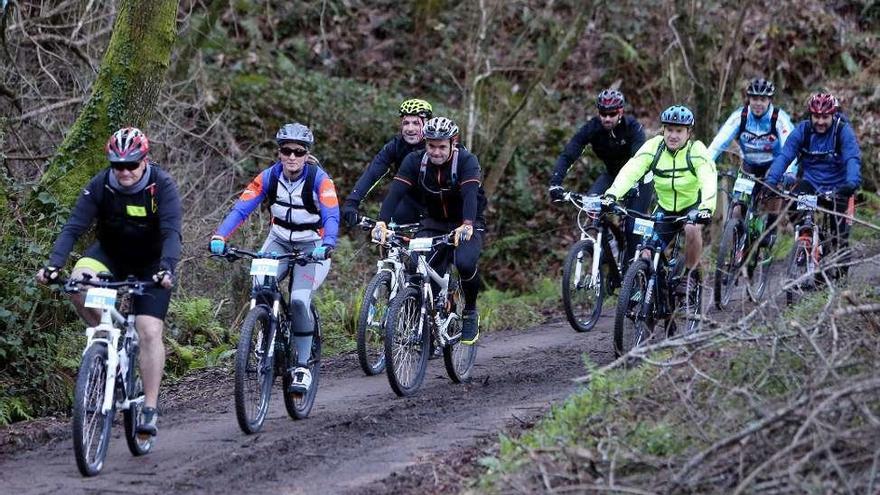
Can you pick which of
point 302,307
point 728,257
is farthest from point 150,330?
point 728,257

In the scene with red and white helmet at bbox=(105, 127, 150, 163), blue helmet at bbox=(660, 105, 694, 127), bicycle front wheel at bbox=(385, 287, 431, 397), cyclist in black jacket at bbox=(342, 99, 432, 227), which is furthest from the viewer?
cyclist in black jacket at bbox=(342, 99, 432, 227)

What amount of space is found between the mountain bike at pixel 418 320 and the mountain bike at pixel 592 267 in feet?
8.42

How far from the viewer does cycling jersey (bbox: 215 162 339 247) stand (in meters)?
9.09

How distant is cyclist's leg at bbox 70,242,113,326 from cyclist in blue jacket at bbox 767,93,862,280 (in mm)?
7505

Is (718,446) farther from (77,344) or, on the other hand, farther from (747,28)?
Result: (747,28)

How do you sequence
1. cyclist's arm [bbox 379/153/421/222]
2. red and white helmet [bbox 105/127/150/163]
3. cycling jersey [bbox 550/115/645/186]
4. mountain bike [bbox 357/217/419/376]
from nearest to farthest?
red and white helmet [bbox 105/127/150/163], mountain bike [bbox 357/217/419/376], cyclist's arm [bbox 379/153/421/222], cycling jersey [bbox 550/115/645/186]

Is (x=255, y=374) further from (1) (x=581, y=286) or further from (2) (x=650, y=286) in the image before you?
(1) (x=581, y=286)

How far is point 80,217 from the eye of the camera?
7973 millimetres

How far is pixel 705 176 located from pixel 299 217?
162 inches

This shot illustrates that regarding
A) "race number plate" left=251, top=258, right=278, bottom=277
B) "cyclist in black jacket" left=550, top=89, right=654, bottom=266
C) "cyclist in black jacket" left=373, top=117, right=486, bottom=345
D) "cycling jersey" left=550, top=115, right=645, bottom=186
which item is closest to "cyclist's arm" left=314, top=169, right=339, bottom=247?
"race number plate" left=251, top=258, right=278, bottom=277

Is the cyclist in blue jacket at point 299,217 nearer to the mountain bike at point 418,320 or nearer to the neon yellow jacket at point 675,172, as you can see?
the mountain bike at point 418,320

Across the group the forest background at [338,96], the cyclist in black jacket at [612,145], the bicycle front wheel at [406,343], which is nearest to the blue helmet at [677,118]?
the cyclist in black jacket at [612,145]

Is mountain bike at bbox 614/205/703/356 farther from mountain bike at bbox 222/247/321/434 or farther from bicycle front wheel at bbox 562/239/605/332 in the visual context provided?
mountain bike at bbox 222/247/321/434

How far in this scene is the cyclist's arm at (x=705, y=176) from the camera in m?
10.8
